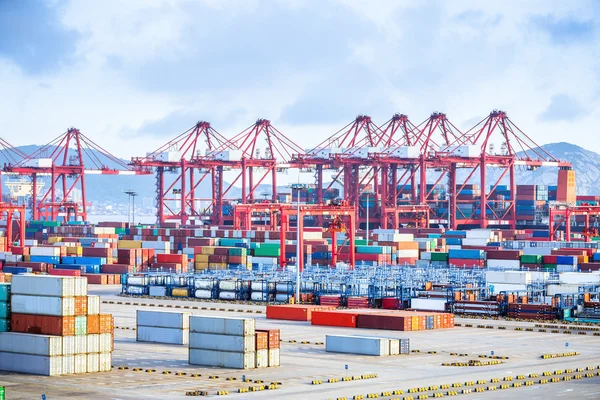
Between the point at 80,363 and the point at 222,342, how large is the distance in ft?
18.0

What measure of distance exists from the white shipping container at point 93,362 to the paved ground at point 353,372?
749 millimetres

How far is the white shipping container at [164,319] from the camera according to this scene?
50969 mm

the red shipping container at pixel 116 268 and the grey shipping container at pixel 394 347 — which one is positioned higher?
the red shipping container at pixel 116 268

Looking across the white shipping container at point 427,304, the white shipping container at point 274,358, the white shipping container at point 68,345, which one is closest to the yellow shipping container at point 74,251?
the white shipping container at point 427,304

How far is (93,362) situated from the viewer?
41812 mm

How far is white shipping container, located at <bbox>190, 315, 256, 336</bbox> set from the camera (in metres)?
42.2

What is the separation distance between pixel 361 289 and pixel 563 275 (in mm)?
14405

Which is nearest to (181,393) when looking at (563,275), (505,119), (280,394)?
(280,394)

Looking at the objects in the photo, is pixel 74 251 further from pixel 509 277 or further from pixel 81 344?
pixel 81 344

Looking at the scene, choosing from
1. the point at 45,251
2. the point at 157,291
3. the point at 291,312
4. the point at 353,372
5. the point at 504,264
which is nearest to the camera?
the point at 353,372

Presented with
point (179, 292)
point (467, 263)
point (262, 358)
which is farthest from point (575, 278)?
point (262, 358)

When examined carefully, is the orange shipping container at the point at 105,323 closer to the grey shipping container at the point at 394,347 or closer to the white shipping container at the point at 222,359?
the white shipping container at the point at 222,359

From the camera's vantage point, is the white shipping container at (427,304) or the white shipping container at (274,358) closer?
the white shipping container at (274,358)

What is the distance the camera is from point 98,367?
41.9 m
